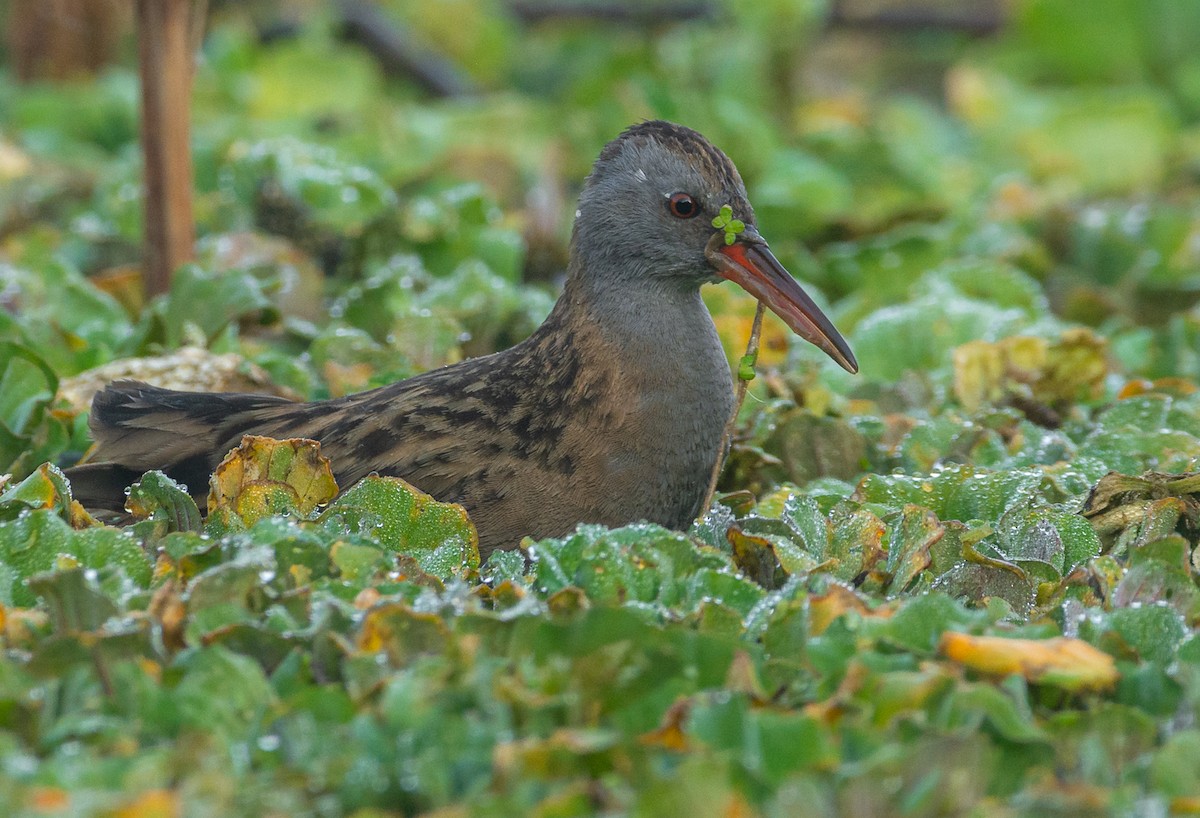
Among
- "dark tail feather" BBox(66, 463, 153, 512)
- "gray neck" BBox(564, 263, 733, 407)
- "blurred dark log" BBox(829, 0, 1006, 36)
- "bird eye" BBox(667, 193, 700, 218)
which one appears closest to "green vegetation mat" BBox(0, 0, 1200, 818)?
"dark tail feather" BBox(66, 463, 153, 512)

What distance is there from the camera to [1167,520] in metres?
3.08

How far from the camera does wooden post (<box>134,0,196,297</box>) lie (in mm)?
4590

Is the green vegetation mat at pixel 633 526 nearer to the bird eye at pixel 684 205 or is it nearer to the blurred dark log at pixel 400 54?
the blurred dark log at pixel 400 54

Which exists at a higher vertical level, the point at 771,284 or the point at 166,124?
the point at 166,124

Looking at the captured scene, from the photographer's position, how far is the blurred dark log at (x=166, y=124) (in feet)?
15.1

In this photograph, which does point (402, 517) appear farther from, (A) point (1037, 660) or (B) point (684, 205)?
(A) point (1037, 660)

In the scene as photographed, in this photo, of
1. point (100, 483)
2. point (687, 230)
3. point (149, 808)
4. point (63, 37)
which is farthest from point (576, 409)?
point (63, 37)

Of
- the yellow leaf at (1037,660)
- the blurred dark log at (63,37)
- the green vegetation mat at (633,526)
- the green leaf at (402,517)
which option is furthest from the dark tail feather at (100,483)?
the blurred dark log at (63,37)

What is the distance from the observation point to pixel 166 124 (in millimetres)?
4633

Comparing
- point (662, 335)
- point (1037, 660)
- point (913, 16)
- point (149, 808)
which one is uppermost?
point (913, 16)

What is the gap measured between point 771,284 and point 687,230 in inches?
8.2

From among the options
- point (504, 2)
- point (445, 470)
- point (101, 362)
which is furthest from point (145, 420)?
point (504, 2)

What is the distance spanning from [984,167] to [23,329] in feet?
14.5

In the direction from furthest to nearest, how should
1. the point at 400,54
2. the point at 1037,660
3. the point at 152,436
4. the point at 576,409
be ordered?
the point at 400,54 < the point at 152,436 < the point at 576,409 < the point at 1037,660
